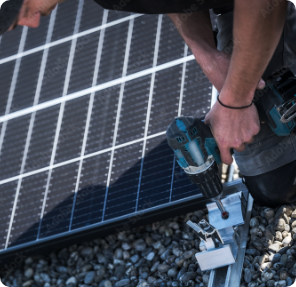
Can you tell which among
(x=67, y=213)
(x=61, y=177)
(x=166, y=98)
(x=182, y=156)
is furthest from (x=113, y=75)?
(x=182, y=156)

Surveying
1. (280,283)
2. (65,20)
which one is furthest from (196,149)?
(65,20)

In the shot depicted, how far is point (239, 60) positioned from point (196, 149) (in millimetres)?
669

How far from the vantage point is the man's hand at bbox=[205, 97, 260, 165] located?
130 inches

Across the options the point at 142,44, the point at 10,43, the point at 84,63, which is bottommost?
the point at 142,44

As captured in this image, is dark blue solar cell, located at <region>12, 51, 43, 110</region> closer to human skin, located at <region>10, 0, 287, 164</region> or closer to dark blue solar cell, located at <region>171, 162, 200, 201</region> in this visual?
dark blue solar cell, located at <region>171, 162, 200, 201</region>

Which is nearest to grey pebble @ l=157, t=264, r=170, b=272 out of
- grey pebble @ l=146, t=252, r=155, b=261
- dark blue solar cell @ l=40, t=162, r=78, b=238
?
grey pebble @ l=146, t=252, r=155, b=261

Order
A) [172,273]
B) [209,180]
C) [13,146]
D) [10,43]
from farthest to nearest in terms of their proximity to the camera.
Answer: [10,43]
[13,146]
[172,273]
[209,180]

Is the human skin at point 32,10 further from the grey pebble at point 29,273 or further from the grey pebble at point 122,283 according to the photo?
the grey pebble at point 29,273

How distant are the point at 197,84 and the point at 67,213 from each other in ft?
5.48

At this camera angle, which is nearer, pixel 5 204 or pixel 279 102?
pixel 279 102

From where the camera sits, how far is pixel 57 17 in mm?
5875

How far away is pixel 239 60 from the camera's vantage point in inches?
118

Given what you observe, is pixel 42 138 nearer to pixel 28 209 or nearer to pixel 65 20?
pixel 28 209

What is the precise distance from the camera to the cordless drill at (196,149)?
131 inches
